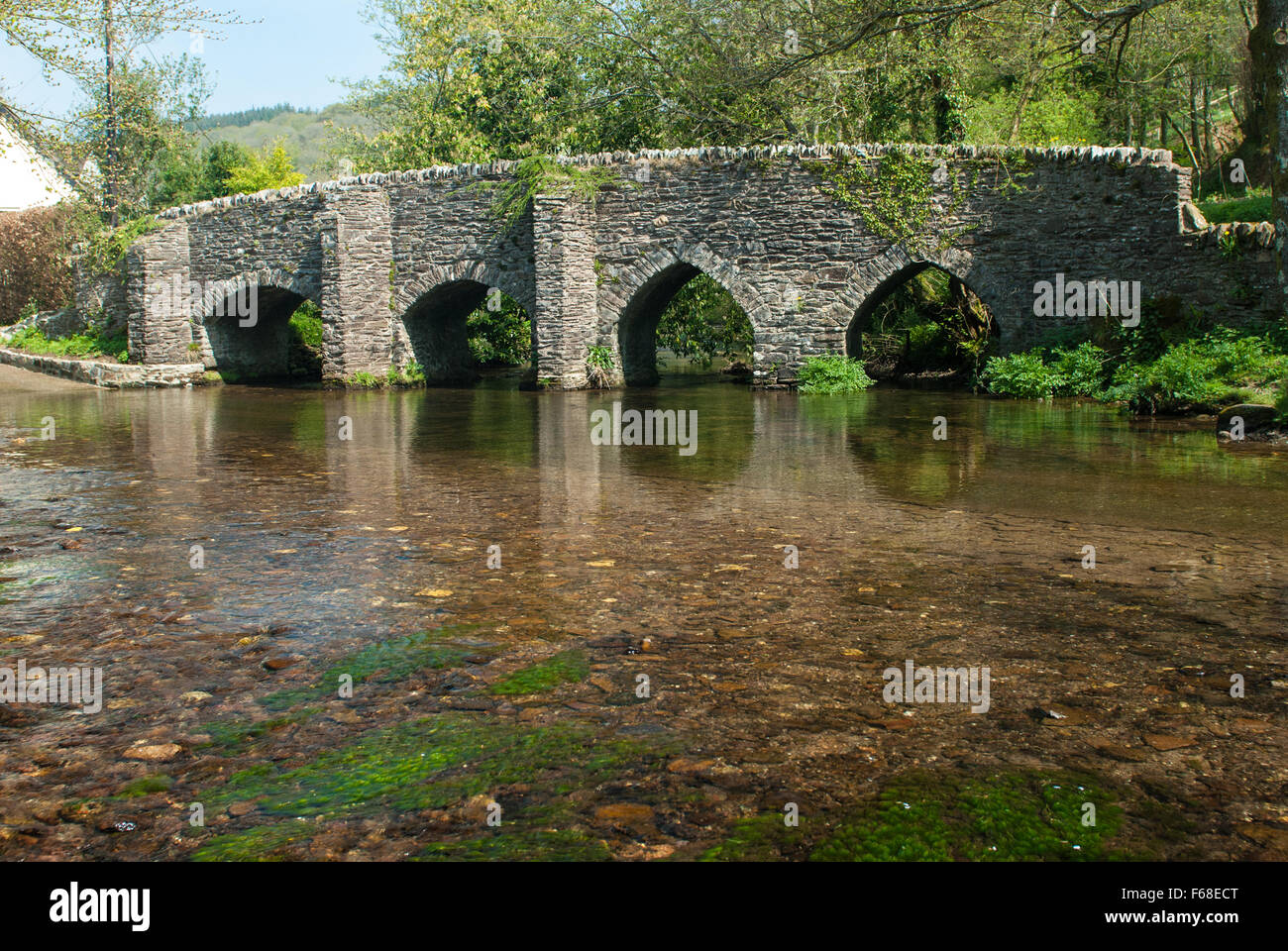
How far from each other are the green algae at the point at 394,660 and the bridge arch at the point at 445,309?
16.0 m

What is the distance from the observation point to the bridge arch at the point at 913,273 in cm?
1711

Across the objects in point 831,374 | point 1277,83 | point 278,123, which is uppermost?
point 278,123

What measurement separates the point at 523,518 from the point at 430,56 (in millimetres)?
25427

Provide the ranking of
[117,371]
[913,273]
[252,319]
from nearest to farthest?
[913,273], [117,371], [252,319]

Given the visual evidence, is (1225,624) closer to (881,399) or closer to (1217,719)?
(1217,719)

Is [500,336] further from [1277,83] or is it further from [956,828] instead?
[956,828]

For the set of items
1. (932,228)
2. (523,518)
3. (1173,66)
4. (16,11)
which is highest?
(1173,66)

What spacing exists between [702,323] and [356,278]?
774 centimetres

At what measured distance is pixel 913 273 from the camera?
18703mm

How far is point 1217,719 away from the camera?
3506mm

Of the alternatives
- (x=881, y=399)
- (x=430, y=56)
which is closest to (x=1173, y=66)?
Result: (x=881, y=399)
